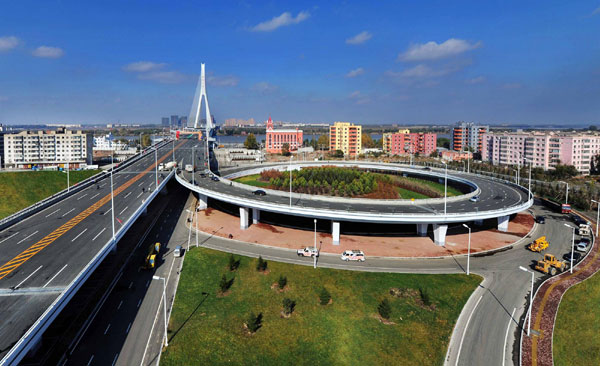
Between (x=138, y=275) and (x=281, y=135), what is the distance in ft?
423

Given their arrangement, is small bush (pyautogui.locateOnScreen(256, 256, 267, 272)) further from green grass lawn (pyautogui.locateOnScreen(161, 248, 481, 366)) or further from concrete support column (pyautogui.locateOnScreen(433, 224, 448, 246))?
concrete support column (pyautogui.locateOnScreen(433, 224, 448, 246))

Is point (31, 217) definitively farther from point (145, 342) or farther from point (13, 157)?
point (13, 157)

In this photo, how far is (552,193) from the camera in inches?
2803

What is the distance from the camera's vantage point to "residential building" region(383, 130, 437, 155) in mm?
154625

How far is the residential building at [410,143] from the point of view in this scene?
15462cm

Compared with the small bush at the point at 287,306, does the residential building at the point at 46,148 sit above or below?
above

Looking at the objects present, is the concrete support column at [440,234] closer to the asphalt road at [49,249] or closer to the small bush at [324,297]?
the small bush at [324,297]

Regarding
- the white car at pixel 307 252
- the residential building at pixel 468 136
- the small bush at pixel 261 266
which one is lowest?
the small bush at pixel 261 266

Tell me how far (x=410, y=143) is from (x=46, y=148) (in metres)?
132

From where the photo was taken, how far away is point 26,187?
73.2m

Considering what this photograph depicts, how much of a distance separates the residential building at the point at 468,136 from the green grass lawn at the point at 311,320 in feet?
416

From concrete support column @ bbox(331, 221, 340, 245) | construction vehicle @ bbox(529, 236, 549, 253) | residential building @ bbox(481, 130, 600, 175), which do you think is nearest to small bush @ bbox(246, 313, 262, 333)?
concrete support column @ bbox(331, 221, 340, 245)

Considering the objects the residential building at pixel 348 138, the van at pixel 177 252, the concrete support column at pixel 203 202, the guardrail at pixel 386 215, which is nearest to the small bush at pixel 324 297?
the guardrail at pixel 386 215

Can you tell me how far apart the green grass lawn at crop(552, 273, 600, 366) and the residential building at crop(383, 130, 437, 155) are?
401 ft
